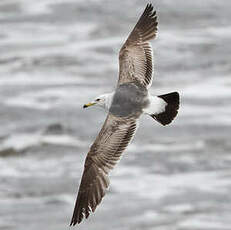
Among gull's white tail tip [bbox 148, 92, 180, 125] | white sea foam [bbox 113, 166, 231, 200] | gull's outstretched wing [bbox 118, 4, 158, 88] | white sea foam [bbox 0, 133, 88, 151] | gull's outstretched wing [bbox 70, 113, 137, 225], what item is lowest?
white sea foam [bbox 113, 166, 231, 200]

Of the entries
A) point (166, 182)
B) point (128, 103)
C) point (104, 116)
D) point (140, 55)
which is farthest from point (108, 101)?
point (104, 116)

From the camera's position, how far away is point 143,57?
9.20m

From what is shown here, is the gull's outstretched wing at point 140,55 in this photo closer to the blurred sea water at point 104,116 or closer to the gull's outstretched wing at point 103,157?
the gull's outstretched wing at point 103,157

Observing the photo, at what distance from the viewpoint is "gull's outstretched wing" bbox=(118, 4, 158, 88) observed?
29.4 ft

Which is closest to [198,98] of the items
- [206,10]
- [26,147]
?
[26,147]

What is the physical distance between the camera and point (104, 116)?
16672mm

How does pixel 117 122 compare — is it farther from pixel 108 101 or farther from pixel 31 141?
pixel 31 141

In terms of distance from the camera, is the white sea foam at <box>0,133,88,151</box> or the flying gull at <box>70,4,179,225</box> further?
the white sea foam at <box>0,133,88,151</box>

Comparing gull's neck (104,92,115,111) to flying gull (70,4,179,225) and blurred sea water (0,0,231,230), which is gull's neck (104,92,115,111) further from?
blurred sea water (0,0,231,230)

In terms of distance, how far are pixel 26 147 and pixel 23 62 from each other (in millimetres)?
4030

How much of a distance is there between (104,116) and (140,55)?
24.6 feet

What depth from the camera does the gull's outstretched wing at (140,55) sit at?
8969mm

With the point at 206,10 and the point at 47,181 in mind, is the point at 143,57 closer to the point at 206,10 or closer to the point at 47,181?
the point at 47,181

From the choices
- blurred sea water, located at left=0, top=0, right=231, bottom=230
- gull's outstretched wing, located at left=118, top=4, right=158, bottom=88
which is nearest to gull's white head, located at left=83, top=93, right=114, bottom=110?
gull's outstretched wing, located at left=118, top=4, right=158, bottom=88
